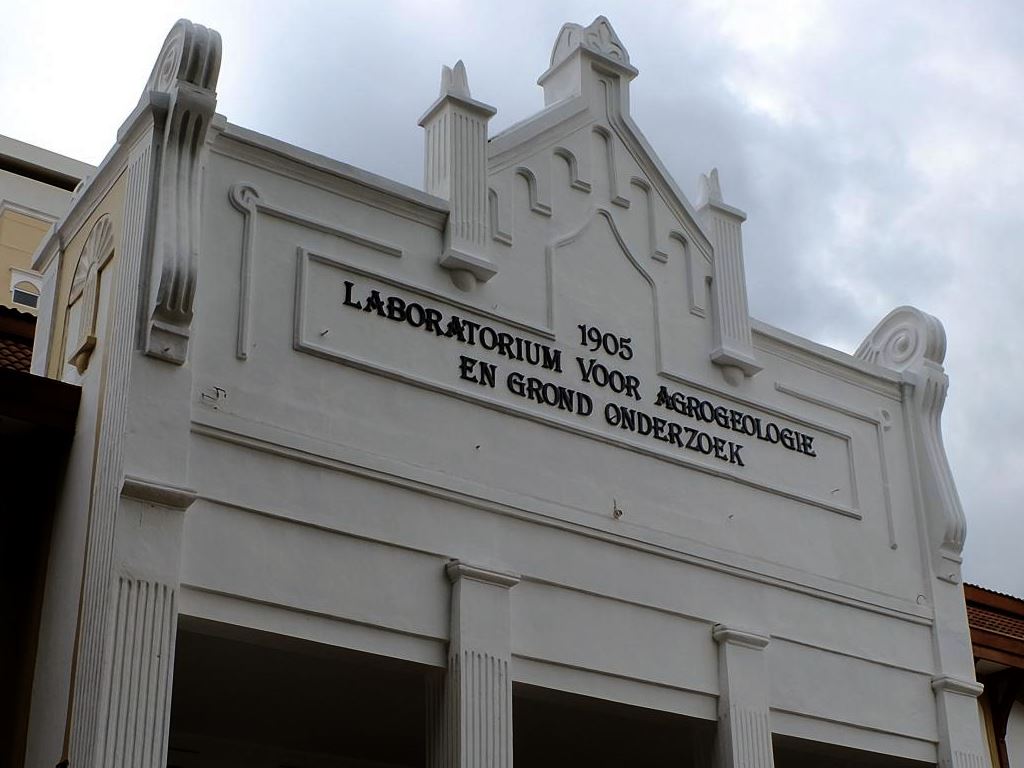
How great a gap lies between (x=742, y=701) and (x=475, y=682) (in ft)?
10.7

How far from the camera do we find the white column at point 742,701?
1537 centimetres

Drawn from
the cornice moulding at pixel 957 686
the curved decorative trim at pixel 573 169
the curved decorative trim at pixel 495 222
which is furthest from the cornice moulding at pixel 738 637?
the curved decorative trim at pixel 573 169

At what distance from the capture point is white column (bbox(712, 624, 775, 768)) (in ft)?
50.4

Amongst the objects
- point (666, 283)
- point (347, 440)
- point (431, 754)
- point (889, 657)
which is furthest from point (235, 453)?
point (889, 657)

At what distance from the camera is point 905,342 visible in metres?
19.6

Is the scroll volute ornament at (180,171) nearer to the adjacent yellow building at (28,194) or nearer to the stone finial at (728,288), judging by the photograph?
the stone finial at (728,288)

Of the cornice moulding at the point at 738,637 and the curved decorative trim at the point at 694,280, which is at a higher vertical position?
the curved decorative trim at the point at 694,280

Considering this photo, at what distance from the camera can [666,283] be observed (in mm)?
17094

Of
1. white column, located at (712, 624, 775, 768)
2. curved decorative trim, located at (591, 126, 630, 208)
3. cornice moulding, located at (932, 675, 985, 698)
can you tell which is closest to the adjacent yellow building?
curved decorative trim, located at (591, 126, 630, 208)

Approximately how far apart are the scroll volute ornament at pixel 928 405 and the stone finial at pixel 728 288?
269cm

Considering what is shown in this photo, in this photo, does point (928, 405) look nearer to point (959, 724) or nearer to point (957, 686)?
point (957, 686)

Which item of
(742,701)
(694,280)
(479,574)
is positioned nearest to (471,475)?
(479,574)

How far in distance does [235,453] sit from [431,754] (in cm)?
307

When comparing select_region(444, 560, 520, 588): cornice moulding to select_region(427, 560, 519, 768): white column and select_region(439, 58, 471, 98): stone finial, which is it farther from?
select_region(439, 58, 471, 98): stone finial
